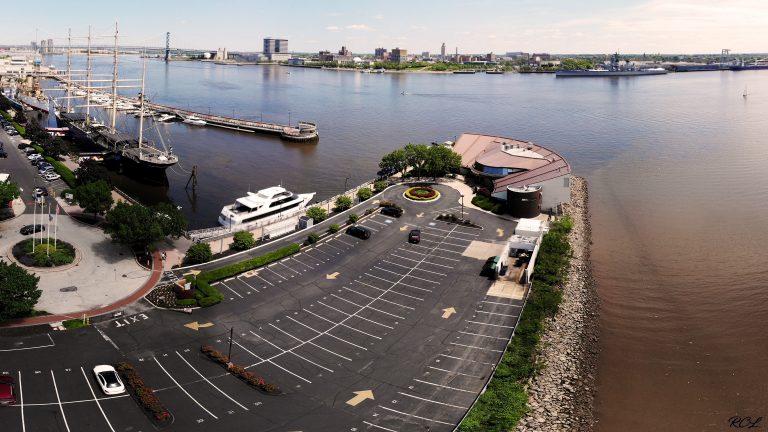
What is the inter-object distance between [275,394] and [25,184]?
165ft

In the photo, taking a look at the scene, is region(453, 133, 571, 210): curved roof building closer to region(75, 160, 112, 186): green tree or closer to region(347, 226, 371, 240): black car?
region(347, 226, 371, 240): black car

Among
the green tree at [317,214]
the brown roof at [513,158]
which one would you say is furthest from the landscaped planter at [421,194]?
the green tree at [317,214]

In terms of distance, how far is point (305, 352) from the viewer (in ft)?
103

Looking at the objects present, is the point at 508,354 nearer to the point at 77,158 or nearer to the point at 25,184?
the point at 25,184

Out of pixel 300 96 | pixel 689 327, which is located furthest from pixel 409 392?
pixel 300 96

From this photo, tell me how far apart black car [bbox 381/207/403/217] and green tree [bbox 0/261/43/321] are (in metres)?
30.8

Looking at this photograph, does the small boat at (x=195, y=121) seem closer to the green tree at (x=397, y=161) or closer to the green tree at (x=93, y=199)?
the green tree at (x=397, y=161)

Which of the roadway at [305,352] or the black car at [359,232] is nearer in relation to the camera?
the roadway at [305,352]

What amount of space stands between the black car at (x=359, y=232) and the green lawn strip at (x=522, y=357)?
14.7 meters

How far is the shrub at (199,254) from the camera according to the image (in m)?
42.4

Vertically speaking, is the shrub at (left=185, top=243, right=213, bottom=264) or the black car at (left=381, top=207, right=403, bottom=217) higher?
the black car at (left=381, top=207, right=403, bottom=217)

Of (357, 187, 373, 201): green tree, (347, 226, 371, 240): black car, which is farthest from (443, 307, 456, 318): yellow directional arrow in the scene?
(357, 187, 373, 201): green tree

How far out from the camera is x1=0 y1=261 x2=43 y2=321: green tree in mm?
31375

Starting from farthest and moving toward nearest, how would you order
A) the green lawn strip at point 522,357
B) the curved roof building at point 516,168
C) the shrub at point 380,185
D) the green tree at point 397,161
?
the green tree at point 397,161 → the shrub at point 380,185 → the curved roof building at point 516,168 → the green lawn strip at point 522,357
